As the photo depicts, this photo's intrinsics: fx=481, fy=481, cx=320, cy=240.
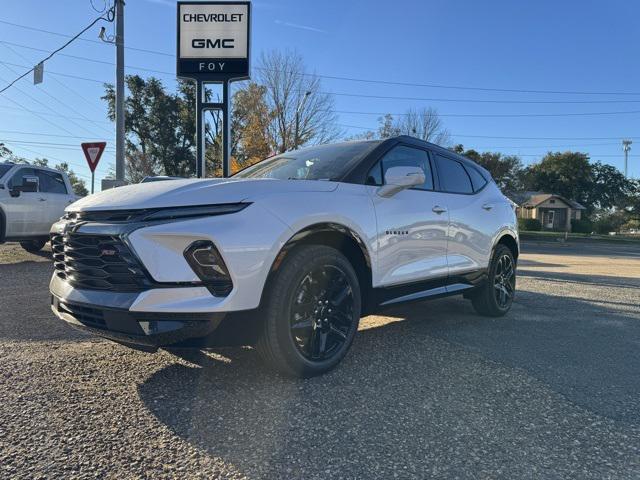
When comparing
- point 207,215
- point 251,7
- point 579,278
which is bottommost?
point 579,278

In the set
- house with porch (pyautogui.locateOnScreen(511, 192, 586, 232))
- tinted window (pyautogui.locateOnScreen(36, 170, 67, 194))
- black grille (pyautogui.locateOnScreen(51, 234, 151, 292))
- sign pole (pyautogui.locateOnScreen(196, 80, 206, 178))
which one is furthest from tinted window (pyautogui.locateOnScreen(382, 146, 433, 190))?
house with porch (pyautogui.locateOnScreen(511, 192, 586, 232))

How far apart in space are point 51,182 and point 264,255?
9509mm

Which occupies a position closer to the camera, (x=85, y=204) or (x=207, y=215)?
(x=207, y=215)

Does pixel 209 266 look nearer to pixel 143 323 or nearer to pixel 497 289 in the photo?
pixel 143 323

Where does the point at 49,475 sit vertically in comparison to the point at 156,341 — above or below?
below

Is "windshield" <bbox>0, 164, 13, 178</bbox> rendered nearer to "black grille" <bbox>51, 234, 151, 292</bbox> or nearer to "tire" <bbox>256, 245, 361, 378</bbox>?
"black grille" <bbox>51, 234, 151, 292</bbox>

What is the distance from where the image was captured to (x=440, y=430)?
2.62 meters

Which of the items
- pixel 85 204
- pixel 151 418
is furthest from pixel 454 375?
pixel 85 204

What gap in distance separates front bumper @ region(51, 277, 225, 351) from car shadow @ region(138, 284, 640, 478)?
0.41 metres

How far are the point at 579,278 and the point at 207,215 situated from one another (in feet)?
31.7

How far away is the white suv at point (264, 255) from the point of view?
268cm

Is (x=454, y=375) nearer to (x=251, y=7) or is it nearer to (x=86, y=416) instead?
(x=86, y=416)

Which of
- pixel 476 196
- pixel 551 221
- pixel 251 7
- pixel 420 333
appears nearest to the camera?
pixel 420 333

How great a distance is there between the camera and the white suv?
2684 mm
